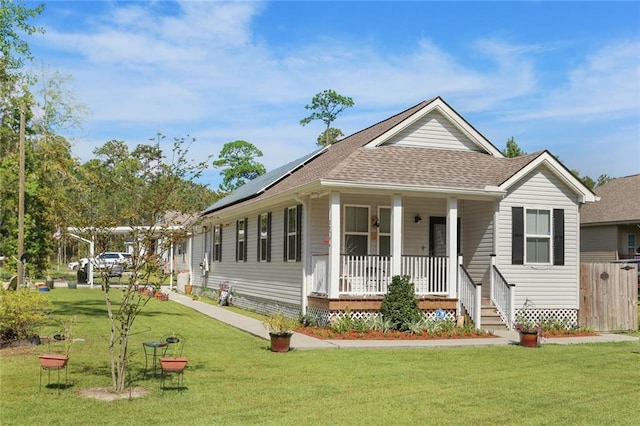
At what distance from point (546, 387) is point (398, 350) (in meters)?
3.94

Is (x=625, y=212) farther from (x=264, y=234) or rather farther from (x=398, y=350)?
(x=398, y=350)

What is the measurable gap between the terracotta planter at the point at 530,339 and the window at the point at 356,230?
5.08 m

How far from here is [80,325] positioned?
53.2ft

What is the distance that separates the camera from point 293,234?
1861 cm

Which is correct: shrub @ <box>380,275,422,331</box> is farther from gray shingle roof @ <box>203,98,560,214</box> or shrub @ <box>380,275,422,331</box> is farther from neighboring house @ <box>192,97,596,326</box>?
gray shingle roof @ <box>203,98,560,214</box>

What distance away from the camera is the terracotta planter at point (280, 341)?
12422 mm

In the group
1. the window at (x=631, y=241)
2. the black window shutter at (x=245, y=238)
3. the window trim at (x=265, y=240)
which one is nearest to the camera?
the window trim at (x=265, y=240)

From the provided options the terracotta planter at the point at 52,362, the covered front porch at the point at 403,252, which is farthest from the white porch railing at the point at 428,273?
the terracotta planter at the point at 52,362

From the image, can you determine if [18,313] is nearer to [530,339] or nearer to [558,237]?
→ [530,339]

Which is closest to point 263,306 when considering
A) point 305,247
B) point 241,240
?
point 241,240

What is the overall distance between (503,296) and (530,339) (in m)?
2.79

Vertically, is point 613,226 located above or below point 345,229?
above

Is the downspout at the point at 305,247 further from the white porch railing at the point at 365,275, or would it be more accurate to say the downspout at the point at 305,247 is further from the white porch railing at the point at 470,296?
the white porch railing at the point at 470,296

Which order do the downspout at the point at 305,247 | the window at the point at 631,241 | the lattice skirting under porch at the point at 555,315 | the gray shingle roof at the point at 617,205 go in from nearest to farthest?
the downspout at the point at 305,247, the lattice skirting under porch at the point at 555,315, the gray shingle roof at the point at 617,205, the window at the point at 631,241
